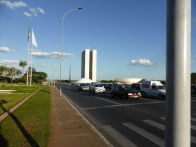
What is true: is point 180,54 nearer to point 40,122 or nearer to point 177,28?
point 177,28

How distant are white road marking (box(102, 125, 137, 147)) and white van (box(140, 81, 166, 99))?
13575 mm

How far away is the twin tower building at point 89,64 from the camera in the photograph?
14938 cm

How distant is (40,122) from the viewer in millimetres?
7113

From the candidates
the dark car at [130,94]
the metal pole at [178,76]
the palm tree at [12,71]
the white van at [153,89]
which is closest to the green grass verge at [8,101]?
the metal pole at [178,76]

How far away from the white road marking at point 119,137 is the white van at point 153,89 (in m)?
13.6

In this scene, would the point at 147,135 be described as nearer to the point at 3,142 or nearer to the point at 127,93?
the point at 3,142

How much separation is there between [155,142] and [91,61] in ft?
485

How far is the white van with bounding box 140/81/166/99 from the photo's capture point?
18.8m

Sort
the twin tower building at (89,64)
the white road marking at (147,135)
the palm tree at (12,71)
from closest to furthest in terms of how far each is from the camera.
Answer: the white road marking at (147,135), the palm tree at (12,71), the twin tower building at (89,64)

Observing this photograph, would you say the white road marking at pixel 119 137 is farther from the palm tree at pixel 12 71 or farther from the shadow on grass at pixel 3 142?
the palm tree at pixel 12 71

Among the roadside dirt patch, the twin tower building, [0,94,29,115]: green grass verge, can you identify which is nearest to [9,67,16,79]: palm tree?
the twin tower building

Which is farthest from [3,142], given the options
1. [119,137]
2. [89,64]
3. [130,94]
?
[89,64]

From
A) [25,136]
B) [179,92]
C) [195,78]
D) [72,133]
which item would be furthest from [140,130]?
[195,78]

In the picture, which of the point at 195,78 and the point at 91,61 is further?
the point at 91,61
